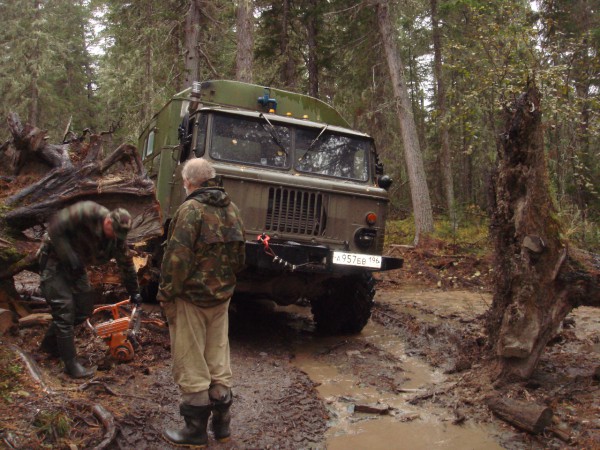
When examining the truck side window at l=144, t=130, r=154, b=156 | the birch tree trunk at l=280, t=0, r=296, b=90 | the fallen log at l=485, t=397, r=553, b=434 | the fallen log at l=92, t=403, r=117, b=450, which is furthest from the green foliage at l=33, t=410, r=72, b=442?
the birch tree trunk at l=280, t=0, r=296, b=90

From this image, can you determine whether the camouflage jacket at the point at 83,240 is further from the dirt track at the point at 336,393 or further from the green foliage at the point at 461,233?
the green foliage at the point at 461,233

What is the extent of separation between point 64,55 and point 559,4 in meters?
21.9

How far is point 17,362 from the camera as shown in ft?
13.0

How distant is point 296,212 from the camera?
5973 millimetres

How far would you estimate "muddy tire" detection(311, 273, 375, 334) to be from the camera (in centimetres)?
662

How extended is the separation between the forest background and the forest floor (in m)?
5.47

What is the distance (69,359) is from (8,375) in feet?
1.77

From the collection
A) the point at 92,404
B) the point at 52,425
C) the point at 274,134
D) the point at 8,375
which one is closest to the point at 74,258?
the point at 8,375

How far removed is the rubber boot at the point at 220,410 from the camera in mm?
3512

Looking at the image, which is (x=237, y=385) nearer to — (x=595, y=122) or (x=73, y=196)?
(x=73, y=196)

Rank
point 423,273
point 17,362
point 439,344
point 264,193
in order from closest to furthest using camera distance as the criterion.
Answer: point 17,362 → point 264,193 → point 439,344 → point 423,273

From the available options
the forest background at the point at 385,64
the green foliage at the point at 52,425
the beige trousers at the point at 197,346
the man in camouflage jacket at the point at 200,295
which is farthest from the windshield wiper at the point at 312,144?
the forest background at the point at 385,64

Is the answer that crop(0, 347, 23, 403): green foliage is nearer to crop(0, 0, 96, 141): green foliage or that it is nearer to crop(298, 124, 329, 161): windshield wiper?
crop(298, 124, 329, 161): windshield wiper

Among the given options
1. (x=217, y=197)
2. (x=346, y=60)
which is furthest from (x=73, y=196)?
(x=346, y=60)
